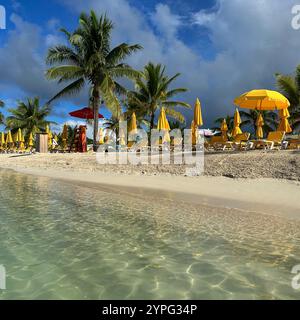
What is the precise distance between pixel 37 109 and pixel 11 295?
38.5 metres

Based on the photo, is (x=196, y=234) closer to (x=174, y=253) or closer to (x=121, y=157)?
(x=174, y=253)

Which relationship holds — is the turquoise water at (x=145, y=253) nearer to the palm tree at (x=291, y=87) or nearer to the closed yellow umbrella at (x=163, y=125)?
the closed yellow umbrella at (x=163, y=125)

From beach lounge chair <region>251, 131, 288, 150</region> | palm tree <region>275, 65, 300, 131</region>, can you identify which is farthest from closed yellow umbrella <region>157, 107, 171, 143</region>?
palm tree <region>275, 65, 300, 131</region>

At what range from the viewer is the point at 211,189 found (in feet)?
29.2

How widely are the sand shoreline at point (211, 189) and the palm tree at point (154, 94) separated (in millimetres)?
14492

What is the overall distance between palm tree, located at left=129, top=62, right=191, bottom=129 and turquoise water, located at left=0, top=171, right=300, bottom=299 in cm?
2067

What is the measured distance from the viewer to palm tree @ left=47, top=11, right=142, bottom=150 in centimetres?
1961

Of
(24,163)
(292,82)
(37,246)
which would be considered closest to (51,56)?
(24,163)

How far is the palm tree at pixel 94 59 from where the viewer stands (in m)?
19.6
